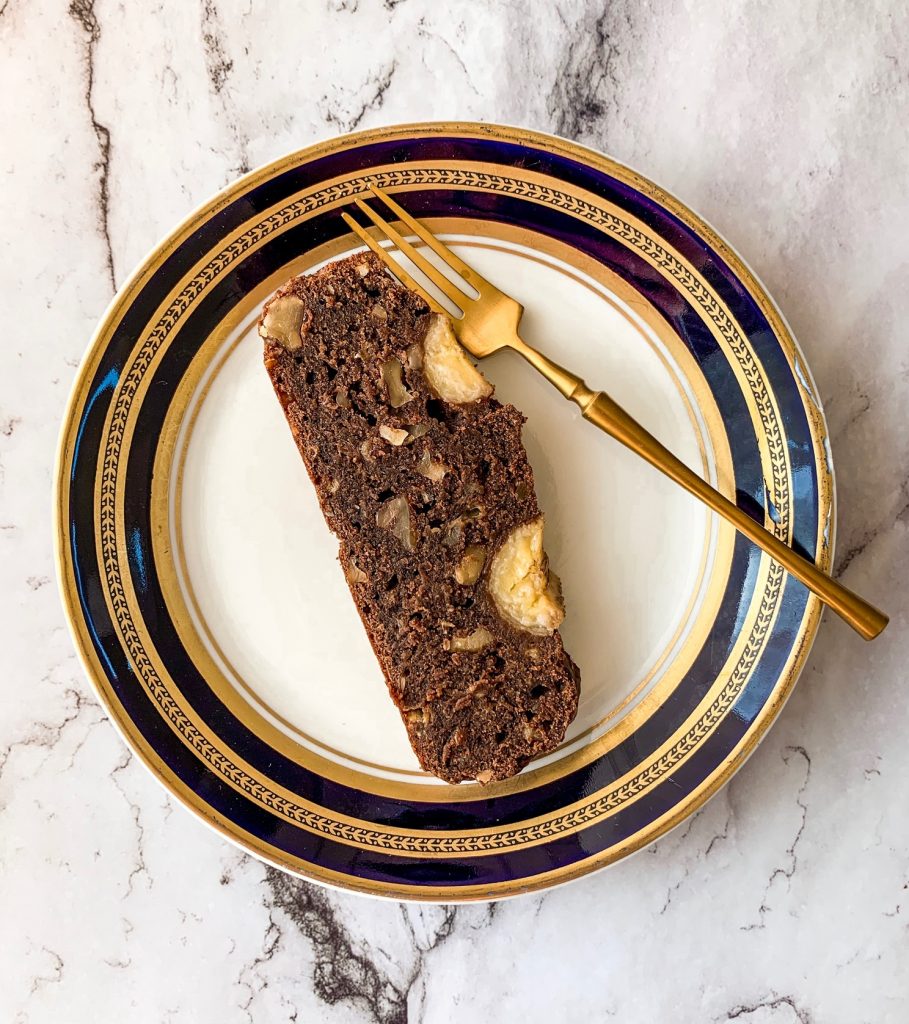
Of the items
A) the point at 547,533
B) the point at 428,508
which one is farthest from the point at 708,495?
the point at 428,508

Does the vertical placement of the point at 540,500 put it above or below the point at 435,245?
below

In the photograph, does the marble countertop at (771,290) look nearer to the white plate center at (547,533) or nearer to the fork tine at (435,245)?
the fork tine at (435,245)

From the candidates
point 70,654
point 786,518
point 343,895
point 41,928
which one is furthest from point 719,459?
point 41,928

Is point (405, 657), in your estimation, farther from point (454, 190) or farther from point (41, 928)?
point (41, 928)

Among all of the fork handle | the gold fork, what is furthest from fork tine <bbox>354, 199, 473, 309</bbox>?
the fork handle

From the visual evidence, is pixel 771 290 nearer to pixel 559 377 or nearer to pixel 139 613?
pixel 559 377

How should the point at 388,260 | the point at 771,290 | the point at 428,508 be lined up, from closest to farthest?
the point at 428,508
the point at 388,260
the point at 771,290

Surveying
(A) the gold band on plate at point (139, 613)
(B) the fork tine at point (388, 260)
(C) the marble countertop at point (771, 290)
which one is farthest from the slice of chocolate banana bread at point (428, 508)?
(C) the marble countertop at point (771, 290)
